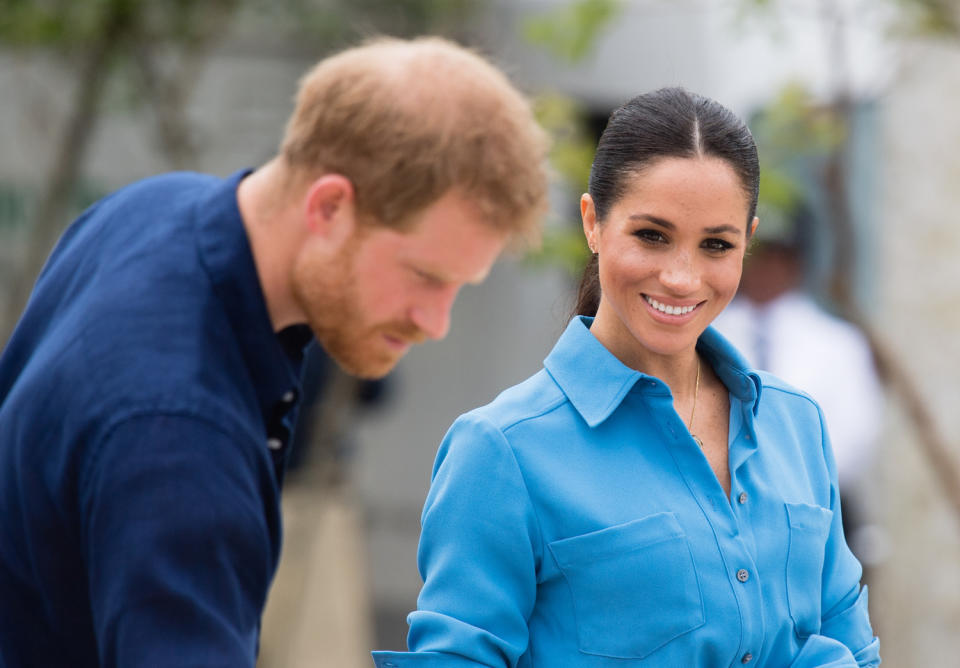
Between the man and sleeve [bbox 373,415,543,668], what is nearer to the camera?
sleeve [bbox 373,415,543,668]

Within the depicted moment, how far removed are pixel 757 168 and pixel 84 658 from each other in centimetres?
125

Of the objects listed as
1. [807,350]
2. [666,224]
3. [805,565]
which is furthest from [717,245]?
[807,350]

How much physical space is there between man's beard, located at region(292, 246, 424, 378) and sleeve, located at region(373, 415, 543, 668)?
1.93 feet

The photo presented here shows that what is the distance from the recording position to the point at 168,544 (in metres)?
1.85

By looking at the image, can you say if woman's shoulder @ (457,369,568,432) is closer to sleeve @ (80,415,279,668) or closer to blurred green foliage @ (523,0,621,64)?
sleeve @ (80,415,279,668)

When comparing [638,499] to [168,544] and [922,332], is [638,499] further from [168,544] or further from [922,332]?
[922,332]

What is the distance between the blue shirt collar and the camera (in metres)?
1.85

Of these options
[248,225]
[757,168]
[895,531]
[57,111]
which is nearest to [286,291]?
[248,225]

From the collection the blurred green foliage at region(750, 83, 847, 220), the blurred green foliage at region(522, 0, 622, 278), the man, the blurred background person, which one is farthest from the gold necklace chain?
the blurred background person

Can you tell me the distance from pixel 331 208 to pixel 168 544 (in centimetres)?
70

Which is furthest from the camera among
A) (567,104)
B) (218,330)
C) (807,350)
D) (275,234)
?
(807,350)

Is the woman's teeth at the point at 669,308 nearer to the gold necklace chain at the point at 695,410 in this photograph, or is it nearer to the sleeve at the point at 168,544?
the gold necklace chain at the point at 695,410

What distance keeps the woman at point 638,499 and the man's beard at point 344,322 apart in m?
0.53

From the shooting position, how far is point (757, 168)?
73.0 inches
